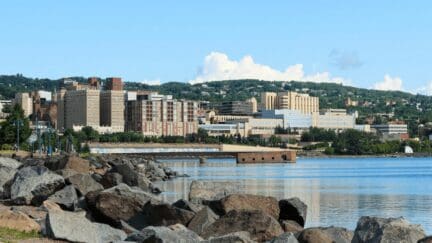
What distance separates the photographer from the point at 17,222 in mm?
22500

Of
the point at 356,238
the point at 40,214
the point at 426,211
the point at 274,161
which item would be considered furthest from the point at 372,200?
the point at 274,161

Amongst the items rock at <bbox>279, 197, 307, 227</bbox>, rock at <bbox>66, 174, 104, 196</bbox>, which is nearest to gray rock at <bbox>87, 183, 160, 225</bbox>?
rock at <bbox>279, 197, 307, 227</bbox>

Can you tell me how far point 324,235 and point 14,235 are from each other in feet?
23.0

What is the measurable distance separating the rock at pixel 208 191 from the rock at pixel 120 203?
12.5 feet

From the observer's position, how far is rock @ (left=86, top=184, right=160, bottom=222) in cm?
2694

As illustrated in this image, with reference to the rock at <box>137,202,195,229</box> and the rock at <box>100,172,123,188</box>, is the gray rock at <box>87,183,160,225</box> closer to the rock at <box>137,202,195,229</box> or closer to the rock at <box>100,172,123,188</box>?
the rock at <box>137,202,195,229</box>

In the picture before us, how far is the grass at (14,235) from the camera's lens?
20.1m

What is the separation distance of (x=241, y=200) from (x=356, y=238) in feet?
24.0

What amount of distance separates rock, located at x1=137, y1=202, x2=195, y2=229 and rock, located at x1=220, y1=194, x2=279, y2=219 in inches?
56.8

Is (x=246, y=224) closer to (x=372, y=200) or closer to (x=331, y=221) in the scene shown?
(x=331, y=221)

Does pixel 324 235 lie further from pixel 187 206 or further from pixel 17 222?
pixel 17 222

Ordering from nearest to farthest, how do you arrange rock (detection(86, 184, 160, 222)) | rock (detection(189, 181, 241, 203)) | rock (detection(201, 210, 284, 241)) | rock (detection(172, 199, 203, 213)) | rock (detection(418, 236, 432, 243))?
1. rock (detection(418, 236, 432, 243))
2. rock (detection(201, 210, 284, 241))
3. rock (detection(172, 199, 203, 213))
4. rock (detection(86, 184, 160, 222))
5. rock (detection(189, 181, 241, 203))

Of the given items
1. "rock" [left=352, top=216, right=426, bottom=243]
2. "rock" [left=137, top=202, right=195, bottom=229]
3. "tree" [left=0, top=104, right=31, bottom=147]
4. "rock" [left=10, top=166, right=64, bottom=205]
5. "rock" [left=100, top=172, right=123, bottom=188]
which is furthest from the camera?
"tree" [left=0, top=104, right=31, bottom=147]

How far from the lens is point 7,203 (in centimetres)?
3225
